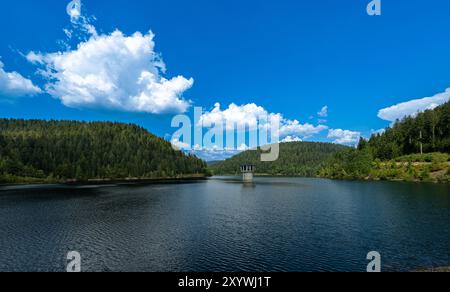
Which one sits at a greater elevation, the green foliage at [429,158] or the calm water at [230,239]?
the green foliage at [429,158]

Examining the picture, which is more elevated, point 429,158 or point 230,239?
point 429,158

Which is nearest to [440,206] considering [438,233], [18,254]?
[438,233]

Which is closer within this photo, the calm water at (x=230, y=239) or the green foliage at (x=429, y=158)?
the calm water at (x=230, y=239)

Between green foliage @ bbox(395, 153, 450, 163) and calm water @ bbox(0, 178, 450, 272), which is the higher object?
green foliage @ bbox(395, 153, 450, 163)

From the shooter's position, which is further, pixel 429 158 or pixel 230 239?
pixel 429 158

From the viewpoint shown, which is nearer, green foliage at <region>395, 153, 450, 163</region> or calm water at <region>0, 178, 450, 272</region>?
calm water at <region>0, 178, 450, 272</region>
